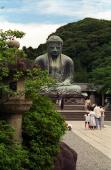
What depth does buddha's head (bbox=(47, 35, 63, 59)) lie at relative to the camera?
35.7 m

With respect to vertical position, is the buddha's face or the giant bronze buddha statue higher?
the buddha's face

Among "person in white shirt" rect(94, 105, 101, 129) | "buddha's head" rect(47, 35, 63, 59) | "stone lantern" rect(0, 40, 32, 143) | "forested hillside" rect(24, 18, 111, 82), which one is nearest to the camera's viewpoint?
"stone lantern" rect(0, 40, 32, 143)

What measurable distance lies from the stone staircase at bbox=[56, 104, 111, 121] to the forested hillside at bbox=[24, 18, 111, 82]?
22.9 m

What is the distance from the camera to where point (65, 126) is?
8.21 m

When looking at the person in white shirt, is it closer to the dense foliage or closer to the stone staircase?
the stone staircase

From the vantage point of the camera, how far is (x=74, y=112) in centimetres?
3584

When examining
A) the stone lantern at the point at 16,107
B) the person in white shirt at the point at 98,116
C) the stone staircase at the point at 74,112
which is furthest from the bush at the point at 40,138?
the stone staircase at the point at 74,112

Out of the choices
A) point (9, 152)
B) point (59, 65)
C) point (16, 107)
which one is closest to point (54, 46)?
point (59, 65)

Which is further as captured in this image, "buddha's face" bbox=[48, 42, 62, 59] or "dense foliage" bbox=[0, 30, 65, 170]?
"buddha's face" bbox=[48, 42, 62, 59]

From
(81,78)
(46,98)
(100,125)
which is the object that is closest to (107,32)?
(81,78)

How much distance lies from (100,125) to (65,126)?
1756 centimetres

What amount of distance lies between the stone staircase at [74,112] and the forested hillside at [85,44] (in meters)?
22.9

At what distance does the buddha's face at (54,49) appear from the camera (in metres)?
35.9

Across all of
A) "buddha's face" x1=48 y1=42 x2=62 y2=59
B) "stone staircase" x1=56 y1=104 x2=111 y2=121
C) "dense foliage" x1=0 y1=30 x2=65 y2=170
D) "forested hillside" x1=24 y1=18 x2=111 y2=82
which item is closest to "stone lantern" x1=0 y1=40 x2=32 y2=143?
"dense foliage" x1=0 y1=30 x2=65 y2=170
